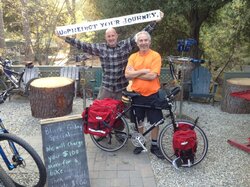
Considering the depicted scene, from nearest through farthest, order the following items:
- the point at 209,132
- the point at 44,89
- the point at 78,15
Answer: the point at 209,132 < the point at 44,89 < the point at 78,15

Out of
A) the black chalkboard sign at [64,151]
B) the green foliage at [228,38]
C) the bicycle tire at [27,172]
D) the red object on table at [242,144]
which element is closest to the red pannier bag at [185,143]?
the red object on table at [242,144]

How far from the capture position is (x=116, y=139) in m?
4.79

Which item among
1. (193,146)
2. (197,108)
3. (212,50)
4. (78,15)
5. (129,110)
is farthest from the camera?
(78,15)

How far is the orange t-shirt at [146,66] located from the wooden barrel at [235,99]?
2.82 meters

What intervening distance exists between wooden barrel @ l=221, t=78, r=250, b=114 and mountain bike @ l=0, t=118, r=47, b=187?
431 centimetres

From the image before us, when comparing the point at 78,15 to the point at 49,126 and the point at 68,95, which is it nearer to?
the point at 68,95

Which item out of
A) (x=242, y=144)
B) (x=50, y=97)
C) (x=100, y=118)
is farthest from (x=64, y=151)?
(x=242, y=144)

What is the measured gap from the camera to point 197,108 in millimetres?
6828

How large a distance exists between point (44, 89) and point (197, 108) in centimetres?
337

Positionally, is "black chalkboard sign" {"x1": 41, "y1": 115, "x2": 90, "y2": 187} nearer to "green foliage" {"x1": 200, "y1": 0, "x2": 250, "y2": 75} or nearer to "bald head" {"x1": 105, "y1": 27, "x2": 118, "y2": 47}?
"bald head" {"x1": 105, "y1": 27, "x2": 118, "y2": 47}

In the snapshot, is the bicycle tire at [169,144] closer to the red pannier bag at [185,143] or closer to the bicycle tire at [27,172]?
the red pannier bag at [185,143]

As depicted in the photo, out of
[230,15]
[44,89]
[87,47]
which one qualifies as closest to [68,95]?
[44,89]

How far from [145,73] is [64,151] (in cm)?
147

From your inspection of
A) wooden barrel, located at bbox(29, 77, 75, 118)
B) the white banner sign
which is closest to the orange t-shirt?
the white banner sign
